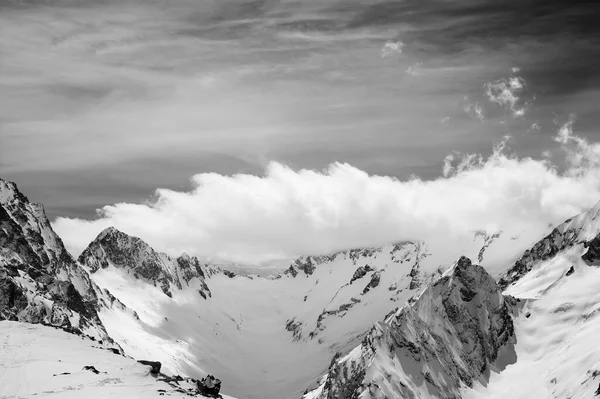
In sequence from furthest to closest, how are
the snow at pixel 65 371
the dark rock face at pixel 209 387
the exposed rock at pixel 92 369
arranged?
the exposed rock at pixel 92 369 → the dark rock face at pixel 209 387 → the snow at pixel 65 371

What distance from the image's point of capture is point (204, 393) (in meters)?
61.6

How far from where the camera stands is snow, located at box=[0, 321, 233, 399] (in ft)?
192

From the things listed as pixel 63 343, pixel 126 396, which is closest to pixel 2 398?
pixel 126 396

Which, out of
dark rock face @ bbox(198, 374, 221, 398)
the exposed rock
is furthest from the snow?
dark rock face @ bbox(198, 374, 221, 398)

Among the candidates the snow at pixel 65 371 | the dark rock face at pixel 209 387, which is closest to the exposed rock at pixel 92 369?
the snow at pixel 65 371

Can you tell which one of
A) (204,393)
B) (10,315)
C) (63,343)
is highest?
(204,393)

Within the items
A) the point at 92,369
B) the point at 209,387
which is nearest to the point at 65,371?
the point at 92,369

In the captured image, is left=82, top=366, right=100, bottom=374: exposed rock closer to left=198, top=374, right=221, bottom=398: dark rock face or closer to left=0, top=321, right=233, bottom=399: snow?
left=0, top=321, right=233, bottom=399: snow

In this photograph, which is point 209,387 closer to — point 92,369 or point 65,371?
point 92,369

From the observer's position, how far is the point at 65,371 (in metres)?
66.6

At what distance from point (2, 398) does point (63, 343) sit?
2638 cm

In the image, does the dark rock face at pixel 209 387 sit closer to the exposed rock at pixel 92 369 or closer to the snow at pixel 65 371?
the snow at pixel 65 371

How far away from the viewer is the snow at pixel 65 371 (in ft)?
192

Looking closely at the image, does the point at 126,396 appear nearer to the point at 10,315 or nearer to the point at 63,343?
the point at 63,343
